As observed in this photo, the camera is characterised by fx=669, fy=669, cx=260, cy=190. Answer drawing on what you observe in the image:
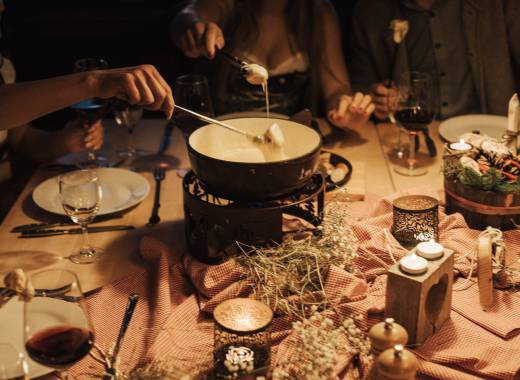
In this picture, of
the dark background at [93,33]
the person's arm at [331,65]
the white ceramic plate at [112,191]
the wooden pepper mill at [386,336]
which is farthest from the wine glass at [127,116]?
the dark background at [93,33]

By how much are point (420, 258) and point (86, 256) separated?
2.46ft

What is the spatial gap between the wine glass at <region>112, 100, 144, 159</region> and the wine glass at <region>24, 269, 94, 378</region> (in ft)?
3.09

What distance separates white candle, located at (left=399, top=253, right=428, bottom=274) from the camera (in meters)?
Answer: 1.14

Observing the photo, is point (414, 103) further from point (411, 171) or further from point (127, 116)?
point (127, 116)

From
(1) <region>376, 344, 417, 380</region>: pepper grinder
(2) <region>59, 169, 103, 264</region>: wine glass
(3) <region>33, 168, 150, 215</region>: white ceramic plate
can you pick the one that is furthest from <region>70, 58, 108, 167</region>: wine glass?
(1) <region>376, 344, 417, 380</region>: pepper grinder

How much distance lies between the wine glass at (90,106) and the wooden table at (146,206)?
0.18 meters

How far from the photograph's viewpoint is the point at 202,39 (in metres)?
1.90

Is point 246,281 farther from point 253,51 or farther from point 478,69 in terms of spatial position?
point 478,69

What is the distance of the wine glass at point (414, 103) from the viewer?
187 centimetres

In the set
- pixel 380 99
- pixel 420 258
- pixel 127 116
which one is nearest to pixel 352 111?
pixel 380 99

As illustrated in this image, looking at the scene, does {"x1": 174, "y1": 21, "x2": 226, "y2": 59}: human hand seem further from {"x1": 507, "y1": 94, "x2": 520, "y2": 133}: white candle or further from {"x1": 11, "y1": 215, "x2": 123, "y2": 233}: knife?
{"x1": 507, "y1": 94, "x2": 520, "y2": 133}: white candle

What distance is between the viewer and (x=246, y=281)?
1.32 meters

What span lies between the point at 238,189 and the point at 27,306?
515 millimetres

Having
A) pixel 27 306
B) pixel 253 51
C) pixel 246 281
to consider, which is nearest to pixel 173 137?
pixel 253 51
